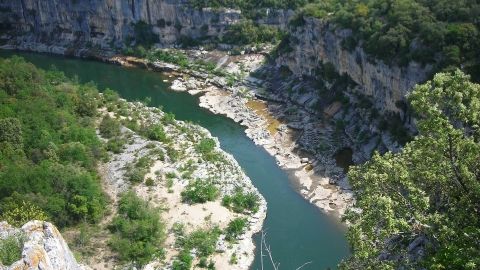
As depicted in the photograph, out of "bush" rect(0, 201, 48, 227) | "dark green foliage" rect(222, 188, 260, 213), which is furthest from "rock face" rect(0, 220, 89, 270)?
"dark green foliage" rect(222, 188, 260, 213)

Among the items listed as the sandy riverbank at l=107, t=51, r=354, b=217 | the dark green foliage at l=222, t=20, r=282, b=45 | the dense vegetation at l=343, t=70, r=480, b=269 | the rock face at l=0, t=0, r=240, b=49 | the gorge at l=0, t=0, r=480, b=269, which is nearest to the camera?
the dense vegetation at l=343, t=70, r=480, b=269

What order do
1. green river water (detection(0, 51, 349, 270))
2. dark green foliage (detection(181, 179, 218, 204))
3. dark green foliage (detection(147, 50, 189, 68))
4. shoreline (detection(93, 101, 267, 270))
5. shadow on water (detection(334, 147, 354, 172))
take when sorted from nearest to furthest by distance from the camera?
shoreline (detection(93, 101, 267, 270)), green river water (detection(0, 51, 349, 270)), dark green foliage (detection(181, 179, 218, 204)), shadow on water (detection(334, 147, 354, 172)), dark green foliage (detection(147, 50, 189, 68))

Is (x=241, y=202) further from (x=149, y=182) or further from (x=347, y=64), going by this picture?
(x=347, y=64)

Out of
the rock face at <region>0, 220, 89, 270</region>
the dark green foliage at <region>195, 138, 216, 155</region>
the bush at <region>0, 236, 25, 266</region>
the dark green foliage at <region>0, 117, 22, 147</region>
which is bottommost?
the dark green foliage at <region>195, 138, 216, 155</region>

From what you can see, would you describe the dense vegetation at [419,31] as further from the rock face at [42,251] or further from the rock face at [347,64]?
the rock face at [42,251]

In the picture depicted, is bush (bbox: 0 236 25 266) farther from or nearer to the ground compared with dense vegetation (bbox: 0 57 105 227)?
farther from the ground

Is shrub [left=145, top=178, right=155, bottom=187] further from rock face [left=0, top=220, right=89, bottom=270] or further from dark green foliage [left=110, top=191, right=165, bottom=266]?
rock face [left=0, top=220, right=89, bottom=270]

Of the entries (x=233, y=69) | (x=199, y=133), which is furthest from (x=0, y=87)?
(x=233, y=69)
